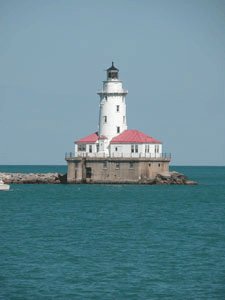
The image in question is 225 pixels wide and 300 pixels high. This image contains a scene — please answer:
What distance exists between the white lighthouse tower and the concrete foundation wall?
4333 millimetres

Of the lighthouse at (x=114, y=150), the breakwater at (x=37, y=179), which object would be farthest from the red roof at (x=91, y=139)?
the breakwater at (x=37, y=179)

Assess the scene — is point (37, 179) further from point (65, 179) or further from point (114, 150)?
point (114, 150)

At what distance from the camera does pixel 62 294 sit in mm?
28391

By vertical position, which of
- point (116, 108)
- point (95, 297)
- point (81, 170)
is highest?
point (116, 108)

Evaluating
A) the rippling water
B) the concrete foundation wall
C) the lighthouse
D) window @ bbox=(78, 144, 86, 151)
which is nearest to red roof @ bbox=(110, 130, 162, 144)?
the lighthouse

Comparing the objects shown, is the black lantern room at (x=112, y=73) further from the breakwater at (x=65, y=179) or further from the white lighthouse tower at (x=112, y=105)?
the breakwater at (x=65, y=179)

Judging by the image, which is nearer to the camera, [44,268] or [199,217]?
[44,268]

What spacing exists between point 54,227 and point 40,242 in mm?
7346

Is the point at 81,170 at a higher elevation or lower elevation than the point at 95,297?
higher

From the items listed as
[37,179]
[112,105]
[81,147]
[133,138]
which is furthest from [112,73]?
[37,179]

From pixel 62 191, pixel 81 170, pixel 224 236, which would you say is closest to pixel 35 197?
pixel 62 191

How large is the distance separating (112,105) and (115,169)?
849 cm

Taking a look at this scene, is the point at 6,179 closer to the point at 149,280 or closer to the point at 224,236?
the point at 224,236

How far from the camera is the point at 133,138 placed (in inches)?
3597
